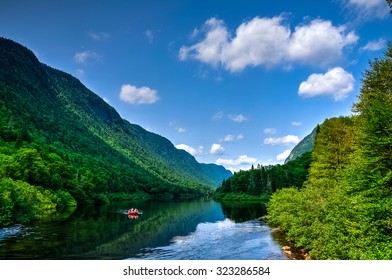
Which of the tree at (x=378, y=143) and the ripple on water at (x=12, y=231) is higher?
the tree at (x=378, y=143)

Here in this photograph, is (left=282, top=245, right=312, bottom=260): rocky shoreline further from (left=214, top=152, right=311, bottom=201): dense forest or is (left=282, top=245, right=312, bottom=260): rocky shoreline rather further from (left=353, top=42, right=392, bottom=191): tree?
(left=214, top=152, right=311, bottom=201): dense forest

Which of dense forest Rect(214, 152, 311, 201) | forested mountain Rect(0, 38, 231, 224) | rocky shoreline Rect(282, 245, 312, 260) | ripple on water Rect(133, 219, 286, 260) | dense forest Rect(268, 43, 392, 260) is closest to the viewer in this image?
dense forest Rect(268, 43, 392, 260)

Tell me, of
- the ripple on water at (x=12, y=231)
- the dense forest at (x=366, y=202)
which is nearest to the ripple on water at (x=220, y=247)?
the dense forest at (x=366, y=202)

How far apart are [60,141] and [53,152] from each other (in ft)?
133

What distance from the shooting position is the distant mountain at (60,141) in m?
72.0

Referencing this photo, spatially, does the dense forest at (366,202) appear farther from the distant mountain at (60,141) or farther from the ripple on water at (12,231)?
the distant mountain at (60,141)

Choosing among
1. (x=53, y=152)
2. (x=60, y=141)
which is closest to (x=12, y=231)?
(x=53, y=152)

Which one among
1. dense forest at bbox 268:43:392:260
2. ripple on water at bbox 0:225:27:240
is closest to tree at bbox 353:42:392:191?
Answer: dense forest at bbox 268:43:392:260

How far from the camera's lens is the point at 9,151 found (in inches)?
2474

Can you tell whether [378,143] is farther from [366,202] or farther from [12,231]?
[12,231]

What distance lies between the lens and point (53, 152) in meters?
91.8

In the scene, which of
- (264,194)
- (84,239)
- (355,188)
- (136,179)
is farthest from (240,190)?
(355,188)

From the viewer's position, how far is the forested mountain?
2114 inches
